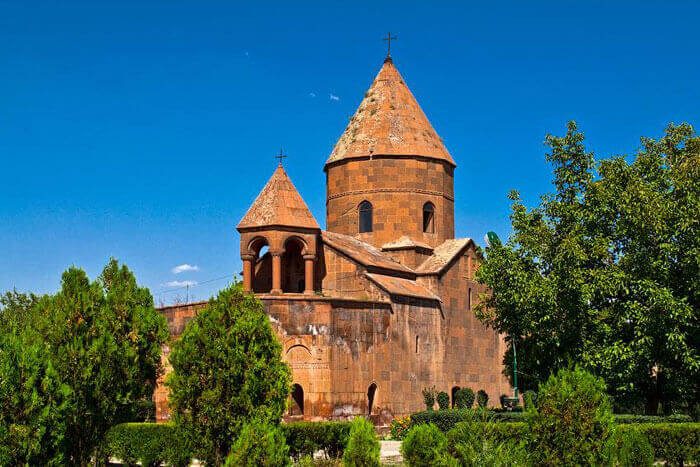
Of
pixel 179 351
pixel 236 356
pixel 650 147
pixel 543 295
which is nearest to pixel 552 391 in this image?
pixel 236 356

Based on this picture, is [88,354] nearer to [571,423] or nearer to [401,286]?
[571,423]

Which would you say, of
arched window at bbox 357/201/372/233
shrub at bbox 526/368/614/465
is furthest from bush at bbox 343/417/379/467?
arched window at bbox 357/201/372/233

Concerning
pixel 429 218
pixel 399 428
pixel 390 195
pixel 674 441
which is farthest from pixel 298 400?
pixel 674 441

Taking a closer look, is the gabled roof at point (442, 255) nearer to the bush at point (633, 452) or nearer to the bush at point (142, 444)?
the bush at point (142, 444)

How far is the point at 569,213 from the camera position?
20609 millimetres

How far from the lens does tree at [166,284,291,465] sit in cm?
1285

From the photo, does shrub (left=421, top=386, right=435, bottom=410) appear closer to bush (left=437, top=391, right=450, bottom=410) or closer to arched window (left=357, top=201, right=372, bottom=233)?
bush (left=437, top=391, right=450, bottom=410)

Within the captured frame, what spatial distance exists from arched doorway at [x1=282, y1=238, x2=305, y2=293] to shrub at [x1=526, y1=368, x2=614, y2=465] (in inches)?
623

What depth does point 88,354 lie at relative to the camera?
47.4 ft

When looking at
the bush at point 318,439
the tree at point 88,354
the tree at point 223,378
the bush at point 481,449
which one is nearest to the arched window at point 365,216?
the bush at point 318,439

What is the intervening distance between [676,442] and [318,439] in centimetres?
684

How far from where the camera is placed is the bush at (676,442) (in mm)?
16250

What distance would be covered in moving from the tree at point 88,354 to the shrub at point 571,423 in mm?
6639

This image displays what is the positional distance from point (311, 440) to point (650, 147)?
10.6 meters
